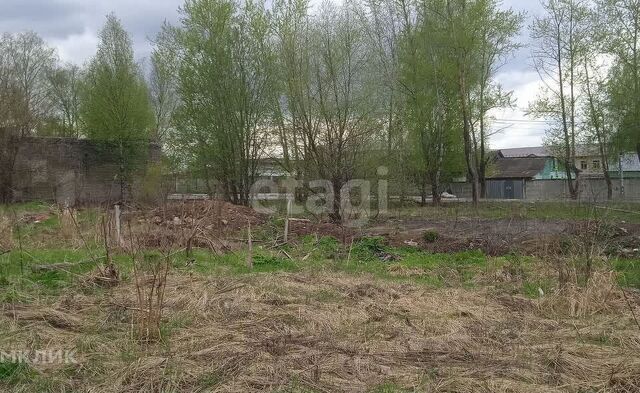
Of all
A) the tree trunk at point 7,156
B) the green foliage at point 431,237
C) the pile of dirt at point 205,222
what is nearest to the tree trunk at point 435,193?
the pile of dirt at point 205,222

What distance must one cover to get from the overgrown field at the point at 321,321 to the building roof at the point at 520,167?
1587 inches

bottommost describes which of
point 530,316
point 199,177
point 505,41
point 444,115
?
point 530,316

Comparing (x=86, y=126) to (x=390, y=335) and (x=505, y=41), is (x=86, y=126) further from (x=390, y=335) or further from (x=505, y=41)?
(x=390, y=335)

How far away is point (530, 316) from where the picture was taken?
5.51 m

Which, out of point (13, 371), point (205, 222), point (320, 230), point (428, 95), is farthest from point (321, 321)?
point (428, 95)

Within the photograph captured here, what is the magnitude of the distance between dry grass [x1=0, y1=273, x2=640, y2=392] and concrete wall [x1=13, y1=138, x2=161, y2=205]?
21.3 metres

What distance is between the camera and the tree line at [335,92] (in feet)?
62.5

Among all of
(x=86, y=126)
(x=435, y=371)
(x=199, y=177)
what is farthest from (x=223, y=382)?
(x=86, y=126)

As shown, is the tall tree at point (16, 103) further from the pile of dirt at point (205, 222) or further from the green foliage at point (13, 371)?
the green foliage at point (13, 371)

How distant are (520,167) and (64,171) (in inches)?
1570

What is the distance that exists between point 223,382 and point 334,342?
118cm

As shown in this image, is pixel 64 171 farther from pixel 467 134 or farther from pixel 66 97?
pixel 467 134

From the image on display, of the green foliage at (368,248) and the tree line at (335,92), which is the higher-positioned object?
the tree line at (335,92)

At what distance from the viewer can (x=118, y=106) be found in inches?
1128
